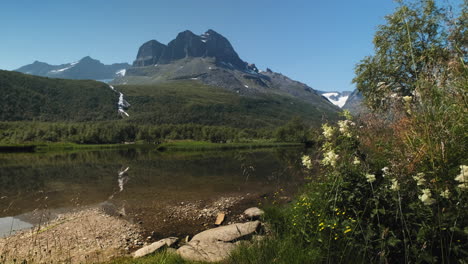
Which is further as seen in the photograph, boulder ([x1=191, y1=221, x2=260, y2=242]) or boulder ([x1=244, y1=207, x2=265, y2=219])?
boulder ([x1=244, y1=207, x2=265, y2=219])

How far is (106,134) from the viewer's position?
516ft

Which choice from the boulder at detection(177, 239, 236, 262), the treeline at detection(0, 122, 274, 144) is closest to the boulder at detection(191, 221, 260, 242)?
the boulder at detection(177, 239, 236, 262)

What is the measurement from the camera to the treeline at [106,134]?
147 m

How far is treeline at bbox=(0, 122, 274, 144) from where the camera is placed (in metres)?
147

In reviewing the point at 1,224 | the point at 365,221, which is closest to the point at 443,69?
the point at 365,221

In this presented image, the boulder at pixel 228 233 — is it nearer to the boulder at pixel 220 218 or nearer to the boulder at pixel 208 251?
the boulder at pixel 208 251

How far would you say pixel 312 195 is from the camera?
7.50 m

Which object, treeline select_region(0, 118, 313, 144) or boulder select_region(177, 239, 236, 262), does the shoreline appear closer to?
boulder select_region(177, 239, 236, 262)

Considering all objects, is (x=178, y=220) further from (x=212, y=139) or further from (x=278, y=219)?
(x=212, y=139)

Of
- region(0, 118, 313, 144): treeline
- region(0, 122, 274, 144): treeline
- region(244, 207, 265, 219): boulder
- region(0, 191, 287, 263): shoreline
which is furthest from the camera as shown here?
region(0, 122, 274, 144): treeline

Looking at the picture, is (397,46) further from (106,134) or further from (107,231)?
(106,134)

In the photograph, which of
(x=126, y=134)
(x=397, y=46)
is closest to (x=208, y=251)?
(x=397, y=46)

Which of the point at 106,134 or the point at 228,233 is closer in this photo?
the point at 228,233

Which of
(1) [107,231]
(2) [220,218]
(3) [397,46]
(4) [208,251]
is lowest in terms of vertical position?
(1) [107,231]
